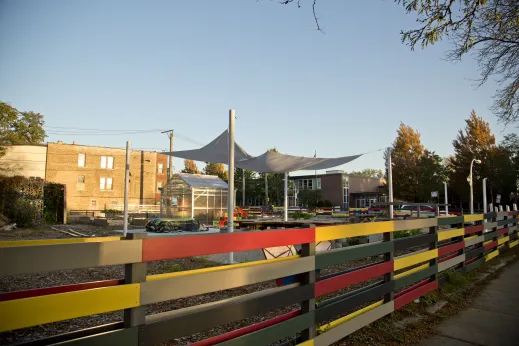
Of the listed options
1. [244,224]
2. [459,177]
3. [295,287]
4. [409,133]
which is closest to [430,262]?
[295,287]

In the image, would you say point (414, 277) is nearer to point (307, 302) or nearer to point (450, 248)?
point (450, 248)

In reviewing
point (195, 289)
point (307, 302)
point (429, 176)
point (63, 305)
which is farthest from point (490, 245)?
point (429, 176)

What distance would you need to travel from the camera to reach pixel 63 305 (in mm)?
1553

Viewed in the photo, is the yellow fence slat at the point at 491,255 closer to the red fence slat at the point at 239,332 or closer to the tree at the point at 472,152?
the red fence slat at the point at 239,332

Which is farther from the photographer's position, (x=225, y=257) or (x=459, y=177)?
(x=459, y=177)

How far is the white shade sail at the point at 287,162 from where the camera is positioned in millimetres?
14188

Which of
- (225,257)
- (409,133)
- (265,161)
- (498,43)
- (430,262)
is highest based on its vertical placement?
(409,133)

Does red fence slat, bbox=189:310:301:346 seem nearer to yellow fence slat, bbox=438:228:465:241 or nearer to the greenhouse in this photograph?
yellow fence slat, bbox=438:228:465:241

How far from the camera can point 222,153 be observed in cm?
1341

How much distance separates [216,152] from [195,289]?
1139 cm

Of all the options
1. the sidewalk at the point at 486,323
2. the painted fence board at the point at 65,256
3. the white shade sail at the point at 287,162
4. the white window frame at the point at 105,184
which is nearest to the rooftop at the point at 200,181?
the white shade sail at the point at 287,162

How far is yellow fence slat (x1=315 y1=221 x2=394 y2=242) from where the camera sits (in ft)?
10.3

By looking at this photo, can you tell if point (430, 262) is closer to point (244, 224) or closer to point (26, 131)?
point (244, 224)

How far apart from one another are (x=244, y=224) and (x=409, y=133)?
40.2m
